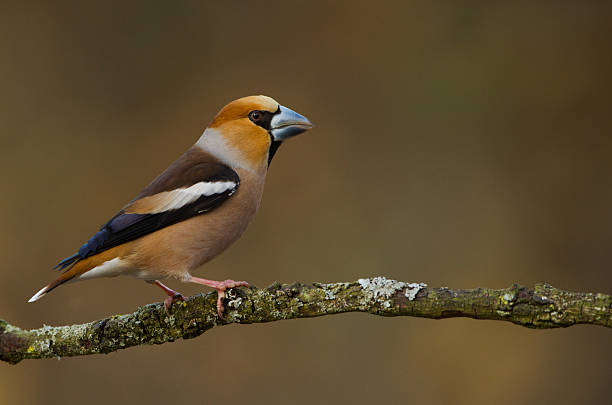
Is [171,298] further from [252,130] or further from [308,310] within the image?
[252,130]

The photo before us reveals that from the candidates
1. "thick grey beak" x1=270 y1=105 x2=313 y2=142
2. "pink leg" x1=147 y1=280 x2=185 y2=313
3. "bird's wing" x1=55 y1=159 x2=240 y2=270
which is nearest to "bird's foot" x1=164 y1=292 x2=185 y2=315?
"pink leg" x1=147 y1=280 x2=185 y2=313

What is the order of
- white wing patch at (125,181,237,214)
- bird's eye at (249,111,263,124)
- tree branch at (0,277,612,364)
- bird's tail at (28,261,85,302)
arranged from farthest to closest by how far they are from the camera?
bird's eye at (249,111,263,124) → white wing patch at (125,181,237,214) → bird's tail at (28,261,85,302) → tree branch at (0,277,612,364)

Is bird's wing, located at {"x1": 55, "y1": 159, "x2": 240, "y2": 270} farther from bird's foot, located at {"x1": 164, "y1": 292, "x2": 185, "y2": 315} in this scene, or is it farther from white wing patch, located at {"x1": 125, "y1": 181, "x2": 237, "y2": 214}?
bird's foot, located at {"x1": 164, "y1": 292, "x2": 185, "y2": 315}

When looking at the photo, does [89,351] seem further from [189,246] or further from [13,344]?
[189,246]

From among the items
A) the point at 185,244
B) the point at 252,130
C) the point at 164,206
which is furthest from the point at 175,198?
the point at 252,130

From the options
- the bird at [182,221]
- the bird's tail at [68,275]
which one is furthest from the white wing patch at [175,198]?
the bird's tail at [68,275]

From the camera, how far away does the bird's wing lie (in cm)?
231

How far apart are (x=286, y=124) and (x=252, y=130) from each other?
152 mm

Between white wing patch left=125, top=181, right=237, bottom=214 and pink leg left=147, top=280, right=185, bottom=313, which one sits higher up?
white wing patch left=125, top=181, right=237, bottom=214

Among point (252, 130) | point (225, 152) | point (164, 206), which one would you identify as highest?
point (252, 130)

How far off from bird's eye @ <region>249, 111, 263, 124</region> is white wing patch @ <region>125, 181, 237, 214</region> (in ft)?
1.11

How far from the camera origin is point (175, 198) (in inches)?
94.1

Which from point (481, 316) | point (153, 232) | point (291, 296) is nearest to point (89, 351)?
point (153, 232)

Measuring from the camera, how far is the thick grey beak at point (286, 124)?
98.6 inches
